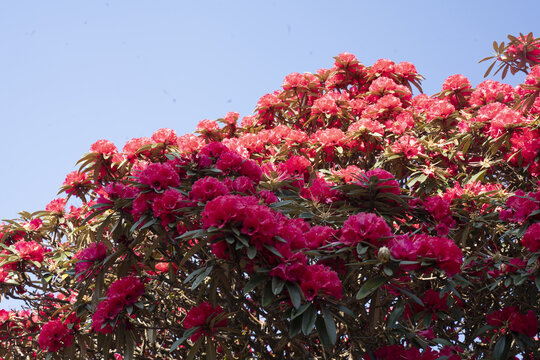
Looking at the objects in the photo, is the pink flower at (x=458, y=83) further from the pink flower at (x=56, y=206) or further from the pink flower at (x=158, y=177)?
the pink flower at (x=56, y=206)

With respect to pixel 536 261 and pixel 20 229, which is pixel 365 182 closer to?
pixel 536 261

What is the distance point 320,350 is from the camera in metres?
2.78

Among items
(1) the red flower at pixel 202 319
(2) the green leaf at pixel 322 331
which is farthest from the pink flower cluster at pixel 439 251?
(1) the red flower at pixel 202 319

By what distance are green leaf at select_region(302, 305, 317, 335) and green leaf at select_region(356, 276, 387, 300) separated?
18 centimetres

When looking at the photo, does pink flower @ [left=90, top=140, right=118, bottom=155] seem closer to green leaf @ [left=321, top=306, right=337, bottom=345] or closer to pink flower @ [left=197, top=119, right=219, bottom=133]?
pink flower @ [left=197, top=119, right=219, bottom=133]

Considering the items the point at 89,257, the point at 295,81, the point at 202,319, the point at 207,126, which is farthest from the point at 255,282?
the point at 295,81

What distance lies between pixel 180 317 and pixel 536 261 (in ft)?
8.22

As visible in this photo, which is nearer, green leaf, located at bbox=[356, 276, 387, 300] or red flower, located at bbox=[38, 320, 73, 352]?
green leaf, located at bbox=[356, 276, 387, 300]

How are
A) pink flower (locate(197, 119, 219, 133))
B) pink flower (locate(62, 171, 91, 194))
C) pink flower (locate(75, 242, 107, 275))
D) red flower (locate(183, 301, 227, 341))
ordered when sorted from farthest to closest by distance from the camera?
pink flower (locate(197, 119, 219, 133)) < pink flower (locate(62, 171, 91, 194)) < pink flower (locate(75, 242, 107, 275)) < red flower (locate(183, 301, 227, 341))

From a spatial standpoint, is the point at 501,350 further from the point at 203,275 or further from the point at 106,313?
the point at 106,313

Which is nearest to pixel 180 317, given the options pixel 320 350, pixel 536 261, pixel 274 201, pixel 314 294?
pixel 320 350

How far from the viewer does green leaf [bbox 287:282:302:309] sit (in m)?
1.67

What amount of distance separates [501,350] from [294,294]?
3.88 ft

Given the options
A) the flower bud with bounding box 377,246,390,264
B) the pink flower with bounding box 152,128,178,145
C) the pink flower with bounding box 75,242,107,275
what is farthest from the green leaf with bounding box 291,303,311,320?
the pink flower with bounding box 152,128,178,145
